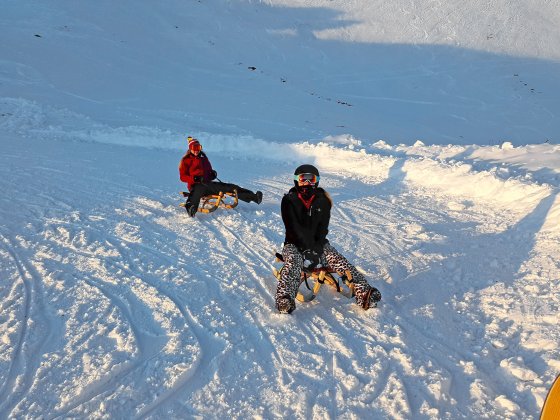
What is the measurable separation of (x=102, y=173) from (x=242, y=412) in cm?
814

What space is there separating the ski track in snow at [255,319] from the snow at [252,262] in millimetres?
22

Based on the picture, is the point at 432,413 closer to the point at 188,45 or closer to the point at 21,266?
the point at 21,266

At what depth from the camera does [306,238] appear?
17.9ft

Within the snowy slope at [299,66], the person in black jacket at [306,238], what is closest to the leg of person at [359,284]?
the person in black jacket at [306,238]

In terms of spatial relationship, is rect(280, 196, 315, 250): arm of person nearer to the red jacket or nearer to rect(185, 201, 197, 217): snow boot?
rect(185, 201, 197, 217): snow boot

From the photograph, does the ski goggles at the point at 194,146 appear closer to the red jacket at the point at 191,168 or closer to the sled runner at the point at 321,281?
the red jacket at the point at 191,168

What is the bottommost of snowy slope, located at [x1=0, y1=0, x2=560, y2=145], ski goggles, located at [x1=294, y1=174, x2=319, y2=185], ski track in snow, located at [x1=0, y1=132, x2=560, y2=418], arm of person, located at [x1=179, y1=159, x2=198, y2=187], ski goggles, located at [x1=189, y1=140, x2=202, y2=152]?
ski track in snow, located at [x1=0, y1=132, x2=560, y2=418]

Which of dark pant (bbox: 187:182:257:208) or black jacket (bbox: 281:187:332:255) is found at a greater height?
black jacket (bbox: 281:187:332:255)

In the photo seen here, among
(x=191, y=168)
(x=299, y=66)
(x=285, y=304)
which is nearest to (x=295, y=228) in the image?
(x=285, y=304)

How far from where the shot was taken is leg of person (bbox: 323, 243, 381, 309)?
5.10m

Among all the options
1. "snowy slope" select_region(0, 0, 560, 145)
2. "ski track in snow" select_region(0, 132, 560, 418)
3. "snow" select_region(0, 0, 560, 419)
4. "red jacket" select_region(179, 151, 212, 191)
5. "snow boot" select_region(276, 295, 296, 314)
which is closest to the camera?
"ski track in snow" select_region(0, 132, 560, 418)

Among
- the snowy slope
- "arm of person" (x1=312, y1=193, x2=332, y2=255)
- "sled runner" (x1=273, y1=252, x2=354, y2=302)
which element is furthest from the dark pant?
the snowy slope

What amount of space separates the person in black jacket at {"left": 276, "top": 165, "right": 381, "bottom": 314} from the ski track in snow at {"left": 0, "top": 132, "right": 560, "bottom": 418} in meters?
0.24

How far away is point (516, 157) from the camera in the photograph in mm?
11203
